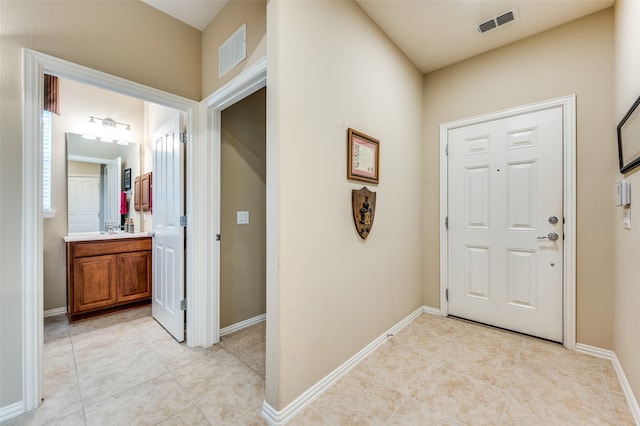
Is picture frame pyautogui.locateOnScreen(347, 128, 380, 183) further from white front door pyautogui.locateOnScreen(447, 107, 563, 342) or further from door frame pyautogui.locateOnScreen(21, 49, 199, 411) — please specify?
door frame pyautogui.locateOnScreen(21, 49, 199, 411)

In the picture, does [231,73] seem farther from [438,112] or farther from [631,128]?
[631,128]

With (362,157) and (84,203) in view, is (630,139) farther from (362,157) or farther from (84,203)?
(84,203)

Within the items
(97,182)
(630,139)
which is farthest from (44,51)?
(630,139)

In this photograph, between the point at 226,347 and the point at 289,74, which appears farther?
the point at 226,347

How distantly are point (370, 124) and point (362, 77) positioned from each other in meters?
0.35

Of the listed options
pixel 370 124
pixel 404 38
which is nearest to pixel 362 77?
pixel 370 124

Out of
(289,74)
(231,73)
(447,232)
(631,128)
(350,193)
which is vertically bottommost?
(447,232)

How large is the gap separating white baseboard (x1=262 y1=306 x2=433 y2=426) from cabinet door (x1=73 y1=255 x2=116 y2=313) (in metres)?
2.46

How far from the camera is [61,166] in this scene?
308 cm

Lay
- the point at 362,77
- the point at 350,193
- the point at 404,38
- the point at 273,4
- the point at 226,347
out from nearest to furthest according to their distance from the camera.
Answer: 1. the point at 273,4
2. the point at 350,193
3. the point at 362,77
4. the point at 226,347
5. the point at 404,38

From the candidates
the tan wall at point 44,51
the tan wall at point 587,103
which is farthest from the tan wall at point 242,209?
the tan wall at point 587,103

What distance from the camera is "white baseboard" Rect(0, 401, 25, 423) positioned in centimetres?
145

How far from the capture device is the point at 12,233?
149 centimetres

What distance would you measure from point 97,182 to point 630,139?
16.2 ft
